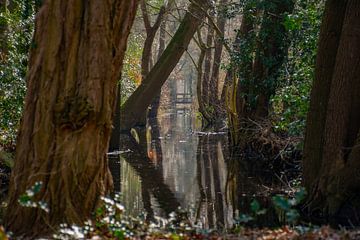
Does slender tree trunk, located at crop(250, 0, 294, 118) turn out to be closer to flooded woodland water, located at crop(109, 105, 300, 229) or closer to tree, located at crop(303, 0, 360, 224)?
flooded woodland water, located at crop(109, 105, 300, 229)

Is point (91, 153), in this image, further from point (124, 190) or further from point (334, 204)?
point (124, 190)

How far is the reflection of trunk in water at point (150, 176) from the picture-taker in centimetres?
1238

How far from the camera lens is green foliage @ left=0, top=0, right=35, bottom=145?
14180mm

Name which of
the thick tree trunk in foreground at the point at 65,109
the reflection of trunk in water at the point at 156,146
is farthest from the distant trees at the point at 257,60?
the thick tree trunk in foreground at the point at 65,109

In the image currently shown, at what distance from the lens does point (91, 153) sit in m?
6.60

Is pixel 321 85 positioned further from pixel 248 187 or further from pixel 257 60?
pixel 257 60

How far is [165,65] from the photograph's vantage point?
2775cm

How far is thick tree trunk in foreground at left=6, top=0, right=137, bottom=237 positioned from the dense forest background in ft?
0.03

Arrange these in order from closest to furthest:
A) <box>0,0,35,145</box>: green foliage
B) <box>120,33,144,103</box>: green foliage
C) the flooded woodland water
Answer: the flooded woodland water, <box>0,0,35,145</box>: green foliage, <box>120,33,144,103</box>: green foliage

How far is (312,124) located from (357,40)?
5.07ft

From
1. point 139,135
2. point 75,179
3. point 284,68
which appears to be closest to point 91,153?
point 75,179

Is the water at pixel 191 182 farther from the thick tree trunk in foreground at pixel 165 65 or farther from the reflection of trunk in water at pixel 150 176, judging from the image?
the thick tree trunk in foreground at pixel 165 65

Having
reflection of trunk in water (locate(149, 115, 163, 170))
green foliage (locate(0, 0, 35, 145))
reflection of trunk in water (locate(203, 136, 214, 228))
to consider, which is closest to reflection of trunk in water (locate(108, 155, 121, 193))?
reflection of trunk in water (locate(149, 115, 163, 170))

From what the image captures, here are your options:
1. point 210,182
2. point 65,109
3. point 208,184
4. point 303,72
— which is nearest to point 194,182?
point 210,182
